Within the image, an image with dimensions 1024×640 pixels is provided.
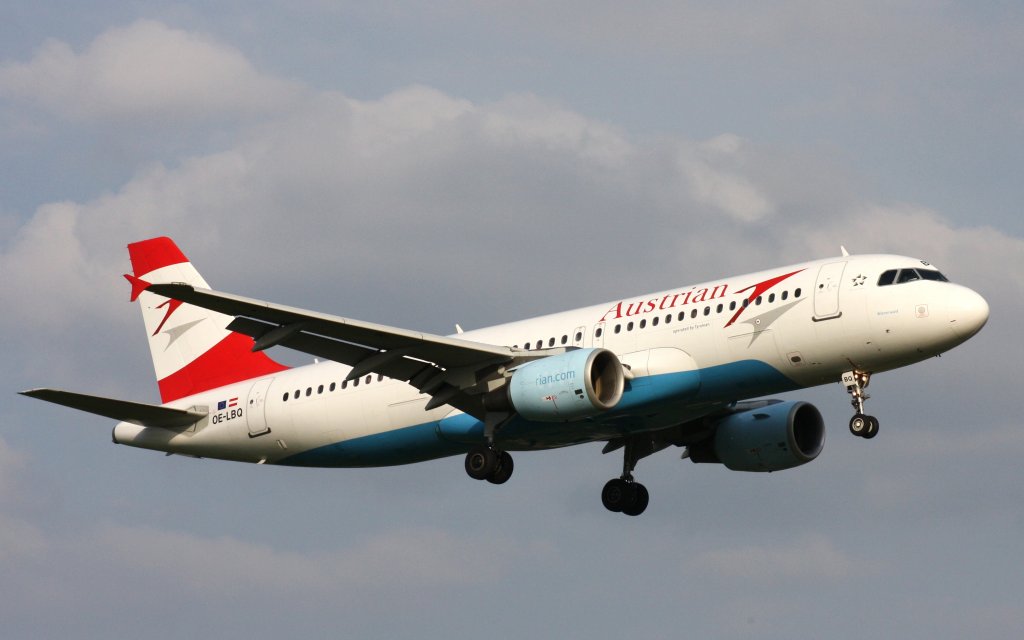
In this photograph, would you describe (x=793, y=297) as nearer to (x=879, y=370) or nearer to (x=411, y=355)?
(x=879, y=370)

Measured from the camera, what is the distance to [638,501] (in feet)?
153

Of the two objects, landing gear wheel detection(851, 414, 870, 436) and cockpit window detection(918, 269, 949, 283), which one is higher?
cockpit window detection(918, 269, 949, 283)

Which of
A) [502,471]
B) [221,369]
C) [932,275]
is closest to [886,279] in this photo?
[932,275]

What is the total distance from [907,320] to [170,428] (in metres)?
21.9

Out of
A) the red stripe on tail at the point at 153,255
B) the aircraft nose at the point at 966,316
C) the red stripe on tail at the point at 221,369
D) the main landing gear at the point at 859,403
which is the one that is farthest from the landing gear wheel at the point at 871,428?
the red stripe on tail at the point at 153,255

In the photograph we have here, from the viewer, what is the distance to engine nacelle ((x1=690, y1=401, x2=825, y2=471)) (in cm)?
4531

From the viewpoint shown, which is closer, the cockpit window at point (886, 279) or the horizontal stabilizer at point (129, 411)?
the cockpit window at point (886, 279)

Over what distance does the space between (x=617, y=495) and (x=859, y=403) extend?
10349mm

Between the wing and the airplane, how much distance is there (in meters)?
0.05

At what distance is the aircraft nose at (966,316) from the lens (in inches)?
1459

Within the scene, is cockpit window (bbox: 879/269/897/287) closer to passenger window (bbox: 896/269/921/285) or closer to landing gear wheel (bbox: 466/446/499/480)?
passenger window (bbox: 896/269/921/285)

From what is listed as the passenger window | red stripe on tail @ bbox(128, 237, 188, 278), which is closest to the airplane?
the passenger window

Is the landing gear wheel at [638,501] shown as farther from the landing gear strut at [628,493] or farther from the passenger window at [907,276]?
the passenger window at [907,276]

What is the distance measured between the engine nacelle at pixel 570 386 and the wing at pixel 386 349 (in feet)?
4.93
